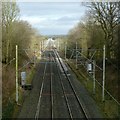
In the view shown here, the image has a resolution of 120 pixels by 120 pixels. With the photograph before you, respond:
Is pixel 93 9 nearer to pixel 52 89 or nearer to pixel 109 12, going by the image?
pixel 109 12

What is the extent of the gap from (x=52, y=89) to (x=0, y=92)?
27.1 ft

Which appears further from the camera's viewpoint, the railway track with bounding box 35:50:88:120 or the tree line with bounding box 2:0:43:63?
the tree line with bounding box 2:0:43:63

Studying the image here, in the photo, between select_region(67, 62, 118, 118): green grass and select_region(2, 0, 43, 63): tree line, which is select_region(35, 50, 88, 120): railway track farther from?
select_region(2, 0, 43, 63): tree line

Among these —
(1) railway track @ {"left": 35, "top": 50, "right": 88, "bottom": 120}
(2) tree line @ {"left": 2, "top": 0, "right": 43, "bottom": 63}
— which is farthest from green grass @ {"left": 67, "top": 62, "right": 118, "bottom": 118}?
(2) tree line @ {"left": 2, "top": 0, "right": 43, "bottom": 63}

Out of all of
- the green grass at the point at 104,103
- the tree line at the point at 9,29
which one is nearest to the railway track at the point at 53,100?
the green grass at the point at 104,103

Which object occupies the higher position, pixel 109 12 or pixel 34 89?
pixel 109 12

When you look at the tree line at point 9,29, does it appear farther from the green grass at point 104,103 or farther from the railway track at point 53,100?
the green grass at point 104,103

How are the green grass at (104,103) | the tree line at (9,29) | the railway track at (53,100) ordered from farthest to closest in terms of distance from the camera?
the tree line at (9,29), the green grass at (104,103), the railway track at (53,100)

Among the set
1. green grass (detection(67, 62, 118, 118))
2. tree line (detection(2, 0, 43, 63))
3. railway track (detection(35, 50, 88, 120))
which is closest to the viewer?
railway track (detection(35, 50, 88, 120))

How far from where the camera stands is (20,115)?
69.9ft

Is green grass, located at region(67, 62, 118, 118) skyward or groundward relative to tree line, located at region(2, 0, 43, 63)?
groundward

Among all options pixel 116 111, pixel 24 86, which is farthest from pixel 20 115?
pixel 24 86

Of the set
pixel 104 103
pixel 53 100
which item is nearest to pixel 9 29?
pixel 53 100

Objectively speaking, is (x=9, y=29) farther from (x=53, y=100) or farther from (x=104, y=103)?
(x=104, y=103)
